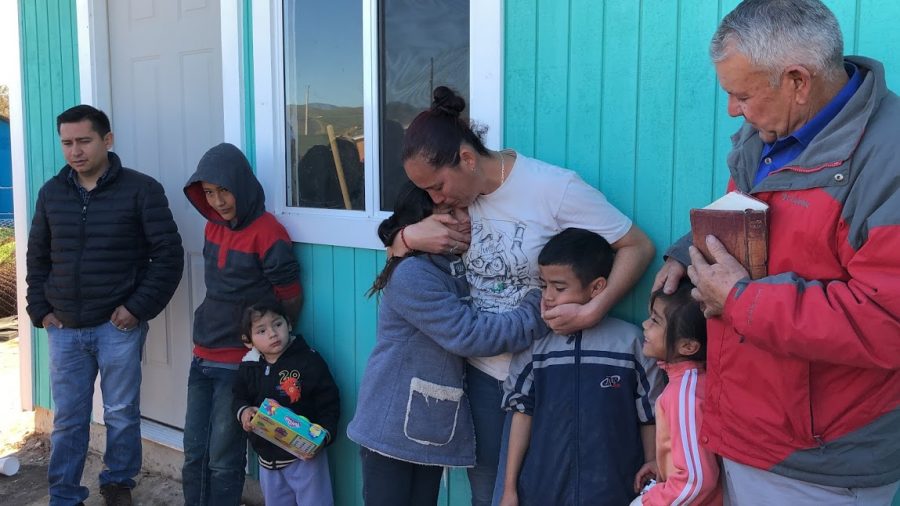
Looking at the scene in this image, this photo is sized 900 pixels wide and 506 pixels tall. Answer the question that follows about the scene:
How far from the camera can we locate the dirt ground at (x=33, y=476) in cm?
422

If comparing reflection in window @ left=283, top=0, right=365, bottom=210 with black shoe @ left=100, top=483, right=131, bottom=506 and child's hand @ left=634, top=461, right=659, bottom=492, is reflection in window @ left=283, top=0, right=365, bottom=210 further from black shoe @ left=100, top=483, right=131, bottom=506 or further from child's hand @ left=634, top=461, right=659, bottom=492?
child's hand @ left=634, top=461, right=659, bottom=492

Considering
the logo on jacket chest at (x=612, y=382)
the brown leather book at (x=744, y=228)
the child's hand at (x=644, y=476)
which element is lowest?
the child's hand at (x=644, y=476)

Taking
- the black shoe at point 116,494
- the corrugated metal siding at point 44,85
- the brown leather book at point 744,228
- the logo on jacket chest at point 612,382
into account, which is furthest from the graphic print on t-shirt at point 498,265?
the corrugated metal siding at point 44,85

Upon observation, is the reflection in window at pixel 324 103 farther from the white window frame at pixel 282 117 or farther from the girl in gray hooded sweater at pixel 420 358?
the girl in gray hooded sweater at pixel 420 358

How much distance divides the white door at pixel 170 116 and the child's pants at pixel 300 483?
51.7 inches

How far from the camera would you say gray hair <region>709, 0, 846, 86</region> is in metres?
1.52

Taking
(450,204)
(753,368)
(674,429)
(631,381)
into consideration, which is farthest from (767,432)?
(450,204)

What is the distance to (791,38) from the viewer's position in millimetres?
1526

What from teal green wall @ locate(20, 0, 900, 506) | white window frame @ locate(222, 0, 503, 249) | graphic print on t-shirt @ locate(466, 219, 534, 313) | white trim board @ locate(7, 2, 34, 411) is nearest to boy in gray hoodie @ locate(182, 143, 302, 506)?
white window frame @ locate(222, 0, 503, 249)

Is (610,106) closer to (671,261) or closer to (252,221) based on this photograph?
(671,261)

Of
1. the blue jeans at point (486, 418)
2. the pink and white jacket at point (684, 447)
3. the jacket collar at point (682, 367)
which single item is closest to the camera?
the pink and white jacket at point (684, 447)

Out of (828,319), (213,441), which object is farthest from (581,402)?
(213,441)

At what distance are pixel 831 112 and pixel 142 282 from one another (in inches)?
127

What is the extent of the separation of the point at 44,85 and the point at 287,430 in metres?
3.00
